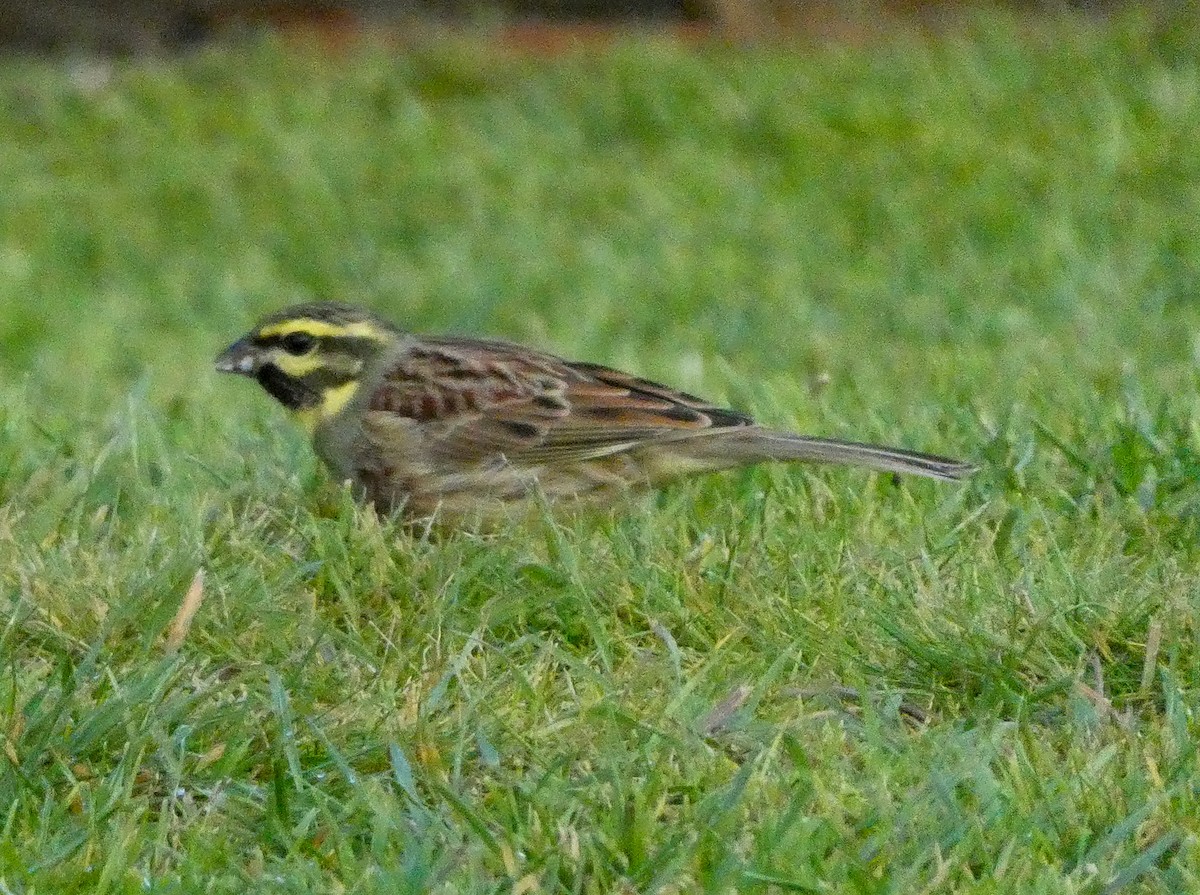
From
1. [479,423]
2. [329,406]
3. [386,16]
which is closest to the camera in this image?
[479,423]

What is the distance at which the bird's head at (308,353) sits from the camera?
633 cm

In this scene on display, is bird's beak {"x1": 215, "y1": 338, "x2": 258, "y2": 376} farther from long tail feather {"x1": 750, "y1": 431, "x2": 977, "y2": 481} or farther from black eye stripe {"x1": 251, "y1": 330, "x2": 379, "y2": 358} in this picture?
long tail feather {"x1": 750, "y1": 431, "x2": 977, "y2": 481}

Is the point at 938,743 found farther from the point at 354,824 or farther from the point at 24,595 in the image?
the point at 24,595

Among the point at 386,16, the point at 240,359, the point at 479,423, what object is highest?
the point at 240,359

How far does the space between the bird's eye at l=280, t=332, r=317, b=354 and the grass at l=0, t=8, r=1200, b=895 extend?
0.33 m

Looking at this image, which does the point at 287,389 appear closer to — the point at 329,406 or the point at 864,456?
the point at 329,406

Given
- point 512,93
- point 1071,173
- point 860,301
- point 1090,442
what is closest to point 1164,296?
point 860,301

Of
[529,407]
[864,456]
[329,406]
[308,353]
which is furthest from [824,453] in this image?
[308,353]

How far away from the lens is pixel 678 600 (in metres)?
4.90

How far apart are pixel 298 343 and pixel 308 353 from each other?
0.04m

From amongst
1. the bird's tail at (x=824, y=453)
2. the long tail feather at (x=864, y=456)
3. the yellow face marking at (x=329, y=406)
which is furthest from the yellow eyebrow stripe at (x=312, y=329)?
the long tail feather at (x=864, y=456)

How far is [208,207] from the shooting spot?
11891 mm

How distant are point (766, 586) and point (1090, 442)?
5.02 feet

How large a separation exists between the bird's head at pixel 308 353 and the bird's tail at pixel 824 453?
105cm
